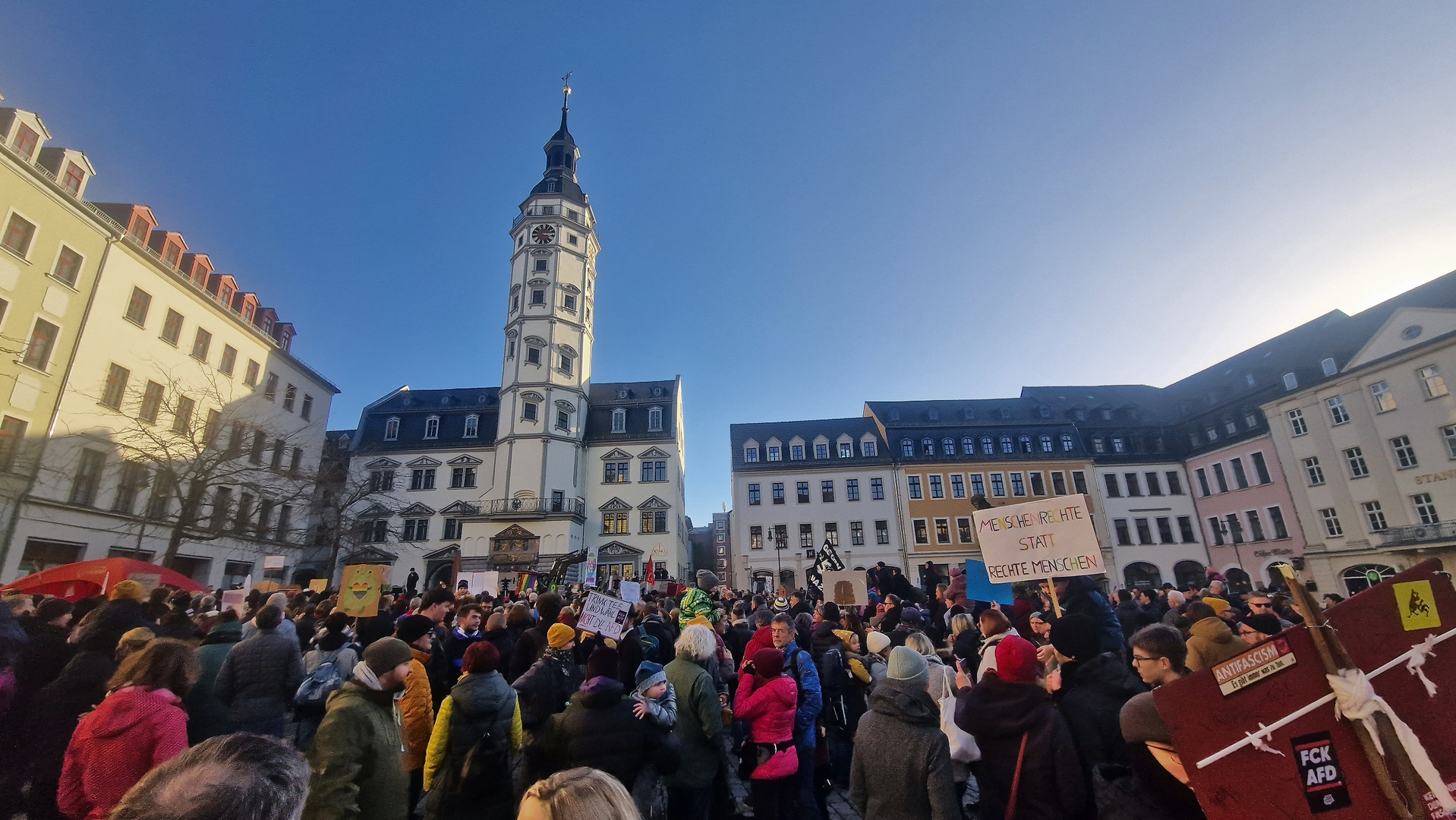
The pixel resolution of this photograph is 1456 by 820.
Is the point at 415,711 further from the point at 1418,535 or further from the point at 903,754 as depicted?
the point at 1418,535

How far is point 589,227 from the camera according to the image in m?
50.8

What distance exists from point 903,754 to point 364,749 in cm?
342

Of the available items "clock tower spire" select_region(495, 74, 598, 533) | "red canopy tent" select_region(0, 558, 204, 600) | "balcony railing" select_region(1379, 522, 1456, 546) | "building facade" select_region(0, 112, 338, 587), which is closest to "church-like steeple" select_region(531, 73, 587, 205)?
"clock tower spire" select_region(495, 74, 598, 533)

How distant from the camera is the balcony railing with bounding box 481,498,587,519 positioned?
40219 millimetres

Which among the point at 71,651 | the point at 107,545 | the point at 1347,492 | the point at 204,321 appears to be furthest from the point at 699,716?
the point at 1347,492

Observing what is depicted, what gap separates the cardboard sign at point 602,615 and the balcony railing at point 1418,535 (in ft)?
132

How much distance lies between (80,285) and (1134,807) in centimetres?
3634

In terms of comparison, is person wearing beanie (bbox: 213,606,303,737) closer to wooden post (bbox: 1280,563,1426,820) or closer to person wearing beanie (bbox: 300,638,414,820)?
person wearing beanie (bbox: 300,638,414,820)

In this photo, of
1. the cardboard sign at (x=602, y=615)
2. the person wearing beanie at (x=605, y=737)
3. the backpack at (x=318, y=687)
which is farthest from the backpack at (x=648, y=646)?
the backpack at (x=318, y=687)

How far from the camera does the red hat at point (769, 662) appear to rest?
523 cm

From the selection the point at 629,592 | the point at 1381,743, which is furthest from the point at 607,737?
the point at 629,592

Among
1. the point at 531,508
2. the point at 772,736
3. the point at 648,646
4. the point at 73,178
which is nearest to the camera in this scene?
the point at 772,736

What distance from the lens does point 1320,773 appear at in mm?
2262

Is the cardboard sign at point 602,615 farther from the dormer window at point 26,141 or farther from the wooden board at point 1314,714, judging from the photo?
the dormer window at point 26,141
